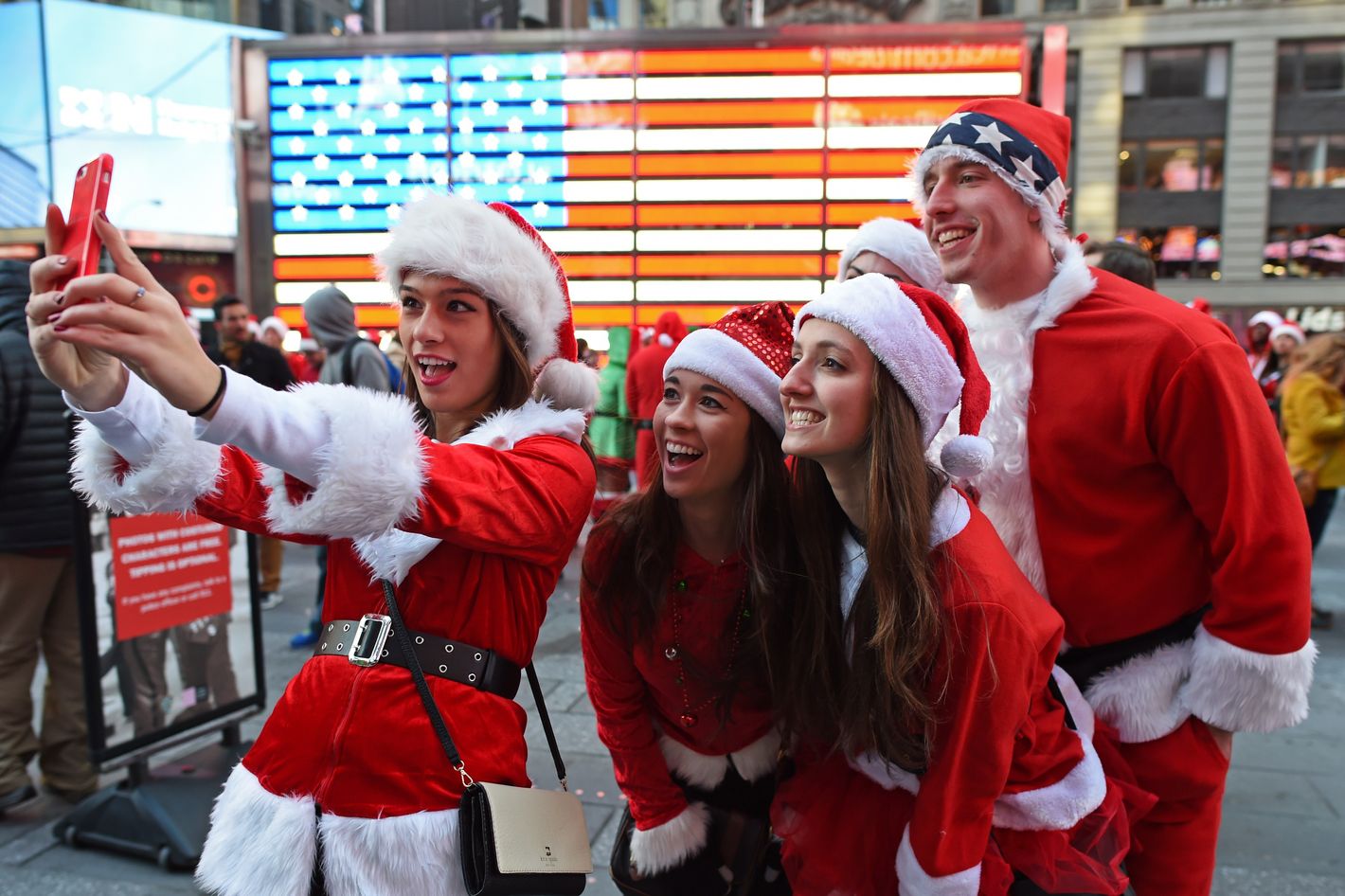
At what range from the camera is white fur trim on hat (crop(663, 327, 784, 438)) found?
2.07 meters

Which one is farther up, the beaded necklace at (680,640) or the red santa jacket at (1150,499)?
the red santa jacket at (1150,499)

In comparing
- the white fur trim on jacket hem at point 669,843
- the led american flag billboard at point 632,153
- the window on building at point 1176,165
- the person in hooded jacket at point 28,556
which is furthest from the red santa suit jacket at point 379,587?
the window on building at point 1176,165

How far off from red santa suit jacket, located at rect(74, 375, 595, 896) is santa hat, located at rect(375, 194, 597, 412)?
0.17 meters

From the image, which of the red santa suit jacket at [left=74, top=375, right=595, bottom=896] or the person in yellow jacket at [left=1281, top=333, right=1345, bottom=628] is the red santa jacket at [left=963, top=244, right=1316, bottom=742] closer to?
the red santa suit jacket at [left=74, top=375, right=595, bottom=896]

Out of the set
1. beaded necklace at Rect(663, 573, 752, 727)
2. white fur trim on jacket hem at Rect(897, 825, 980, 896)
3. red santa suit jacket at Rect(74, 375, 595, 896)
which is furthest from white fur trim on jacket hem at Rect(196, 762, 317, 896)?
white fur trim on jacket hem at Rect(897, 825, 980, 896)

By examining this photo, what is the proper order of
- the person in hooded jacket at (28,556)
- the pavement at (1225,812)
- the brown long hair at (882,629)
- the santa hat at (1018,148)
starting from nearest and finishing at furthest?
the brown long hair at (882,629) → the santa hat at (1018,148) → the pavement at (1225,812) → the person in hooded jacket at (28,556)

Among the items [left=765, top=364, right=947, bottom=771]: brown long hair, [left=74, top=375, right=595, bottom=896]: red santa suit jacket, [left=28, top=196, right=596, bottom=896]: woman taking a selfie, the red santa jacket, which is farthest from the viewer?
the red santa jacket

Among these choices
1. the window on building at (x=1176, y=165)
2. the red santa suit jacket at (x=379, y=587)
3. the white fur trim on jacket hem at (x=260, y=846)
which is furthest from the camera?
the window on building at (x=1176, y=165)

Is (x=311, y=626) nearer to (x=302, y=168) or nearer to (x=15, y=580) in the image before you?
(x=15, y=580)

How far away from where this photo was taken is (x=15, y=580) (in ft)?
12.6

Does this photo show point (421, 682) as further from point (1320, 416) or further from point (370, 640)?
point (1320, 416)

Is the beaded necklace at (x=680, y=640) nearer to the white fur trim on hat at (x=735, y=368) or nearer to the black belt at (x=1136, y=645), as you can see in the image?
the white fur trim on hat at (x=735, y=368)

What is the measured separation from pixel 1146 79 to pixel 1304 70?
11.8ft

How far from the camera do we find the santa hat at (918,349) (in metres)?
1.78
